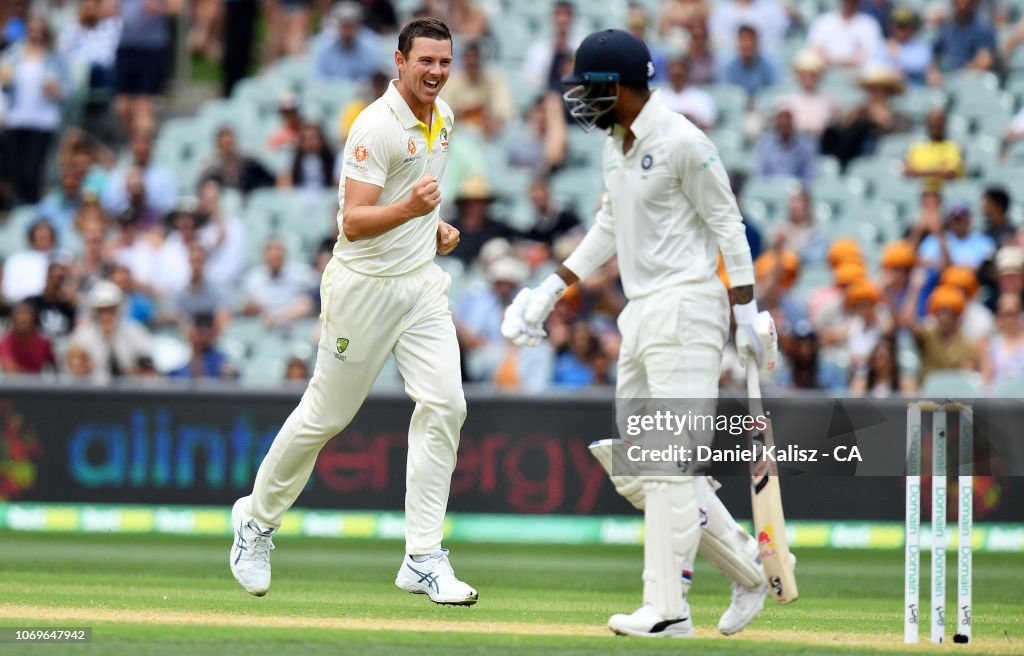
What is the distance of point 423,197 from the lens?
689cm

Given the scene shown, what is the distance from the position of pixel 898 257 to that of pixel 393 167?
6762 millimetres

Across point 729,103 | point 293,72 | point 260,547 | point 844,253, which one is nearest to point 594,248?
point 260,547

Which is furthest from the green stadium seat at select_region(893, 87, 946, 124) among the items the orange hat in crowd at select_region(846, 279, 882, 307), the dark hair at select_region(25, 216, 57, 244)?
the dark hair at select_region(25, 216, 57, 244)

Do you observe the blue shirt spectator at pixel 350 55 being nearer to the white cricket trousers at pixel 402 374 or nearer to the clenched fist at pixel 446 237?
the clenched fist at pixel 446 237

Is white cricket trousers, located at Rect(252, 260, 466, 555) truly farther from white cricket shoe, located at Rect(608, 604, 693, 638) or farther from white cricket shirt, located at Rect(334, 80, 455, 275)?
Result: white cricket shoe, located at Rect(608, 604, 693, 638)

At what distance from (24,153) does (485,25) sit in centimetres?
461

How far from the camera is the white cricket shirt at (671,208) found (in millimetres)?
6520

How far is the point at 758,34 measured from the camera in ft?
52.5

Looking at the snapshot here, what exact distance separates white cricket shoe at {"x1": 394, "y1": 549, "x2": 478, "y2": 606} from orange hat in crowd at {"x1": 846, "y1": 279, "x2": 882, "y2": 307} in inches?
243

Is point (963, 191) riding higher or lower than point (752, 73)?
lower

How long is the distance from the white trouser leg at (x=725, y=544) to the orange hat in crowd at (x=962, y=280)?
6505 mm

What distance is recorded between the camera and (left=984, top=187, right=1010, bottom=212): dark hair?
1360cm

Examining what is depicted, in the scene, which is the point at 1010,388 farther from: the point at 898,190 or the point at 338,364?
the point at 338,364

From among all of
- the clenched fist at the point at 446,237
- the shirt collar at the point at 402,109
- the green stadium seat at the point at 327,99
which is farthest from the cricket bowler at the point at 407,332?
the green stadium seat at the point at 327,99
